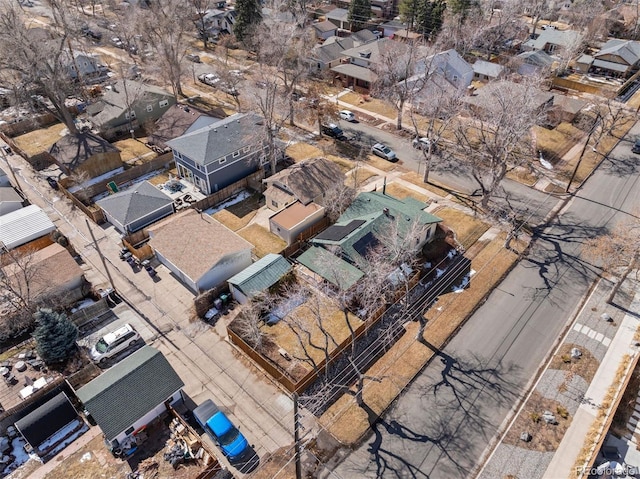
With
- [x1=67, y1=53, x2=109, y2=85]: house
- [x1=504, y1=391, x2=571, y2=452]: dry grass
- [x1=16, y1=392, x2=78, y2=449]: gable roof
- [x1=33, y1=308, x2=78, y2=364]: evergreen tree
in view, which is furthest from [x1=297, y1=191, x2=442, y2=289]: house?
[x1=67, y1=53, x2=109, y2=85]: house

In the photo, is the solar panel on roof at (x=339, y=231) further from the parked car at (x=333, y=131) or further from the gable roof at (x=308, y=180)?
the parked car at (x=333, y=131)

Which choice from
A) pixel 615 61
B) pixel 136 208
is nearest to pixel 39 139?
pixel 136 208

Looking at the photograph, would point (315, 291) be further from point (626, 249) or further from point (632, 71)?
point (632, 71)

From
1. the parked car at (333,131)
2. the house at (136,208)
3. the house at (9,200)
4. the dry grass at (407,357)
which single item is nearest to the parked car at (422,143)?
the parked car at (333,131)

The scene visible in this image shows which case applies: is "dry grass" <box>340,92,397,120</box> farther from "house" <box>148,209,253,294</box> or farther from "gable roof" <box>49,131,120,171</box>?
"house" <box>148,209,253,294</box>

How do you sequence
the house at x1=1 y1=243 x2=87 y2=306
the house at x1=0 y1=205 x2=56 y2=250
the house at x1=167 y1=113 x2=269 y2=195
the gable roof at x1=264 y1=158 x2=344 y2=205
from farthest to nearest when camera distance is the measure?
the house at x1=167 y1=113 x2=269 y2=195
the gable roof at x1=264 y1=158 x2=344 y2=205
the house at x1=0 y1=205 x2=56 y2=250
the house at x1=1 y1=243 x2=87 y2=306

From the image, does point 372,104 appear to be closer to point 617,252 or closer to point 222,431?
point 617,252

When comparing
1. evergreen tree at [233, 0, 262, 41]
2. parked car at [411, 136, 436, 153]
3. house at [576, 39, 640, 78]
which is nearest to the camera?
parked car at [411, 136, 436, 153]
